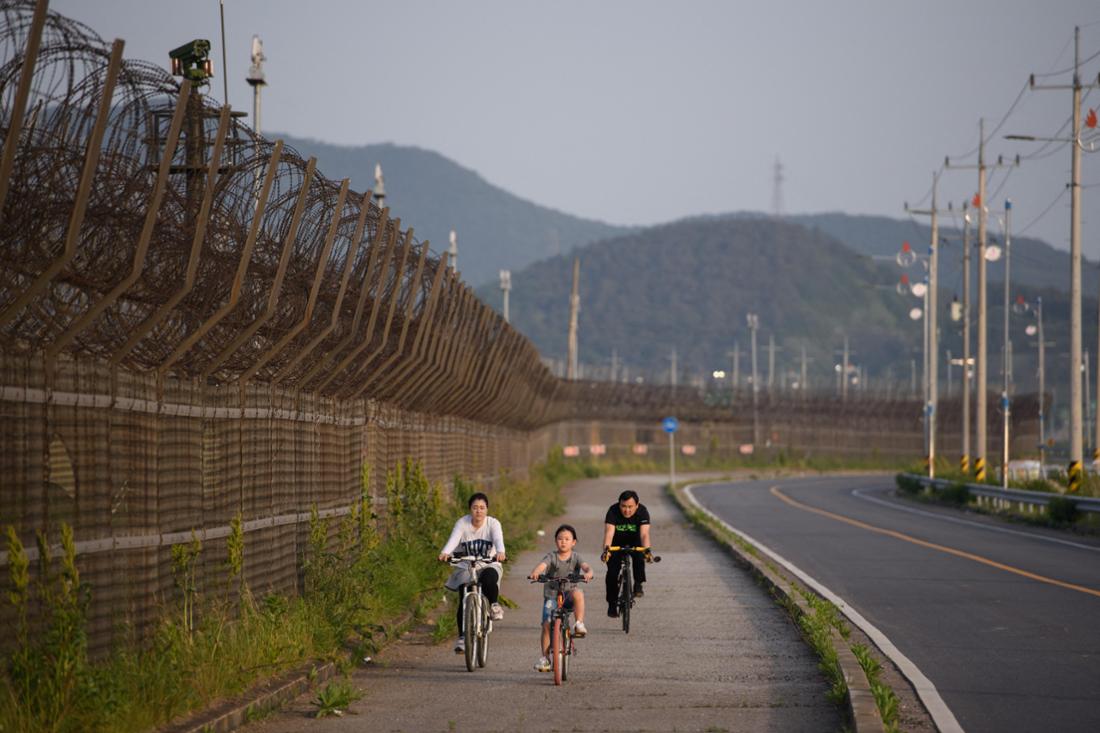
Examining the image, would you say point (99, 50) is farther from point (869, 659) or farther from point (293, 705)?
point (869, 659)

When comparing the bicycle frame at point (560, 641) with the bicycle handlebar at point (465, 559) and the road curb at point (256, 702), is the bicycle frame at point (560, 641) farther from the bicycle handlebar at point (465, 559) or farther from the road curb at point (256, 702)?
the road curb at point (256, 702)

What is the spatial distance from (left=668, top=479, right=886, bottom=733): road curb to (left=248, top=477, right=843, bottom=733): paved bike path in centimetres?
19

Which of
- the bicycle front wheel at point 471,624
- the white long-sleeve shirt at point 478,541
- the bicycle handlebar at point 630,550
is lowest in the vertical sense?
the bicycle front wheel at point 471,624

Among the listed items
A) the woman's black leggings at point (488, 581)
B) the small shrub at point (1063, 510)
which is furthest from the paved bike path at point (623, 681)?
the small shrub at point (1063, 510)

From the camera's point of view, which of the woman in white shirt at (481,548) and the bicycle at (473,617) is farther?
the woman in white shirt at (481,548)

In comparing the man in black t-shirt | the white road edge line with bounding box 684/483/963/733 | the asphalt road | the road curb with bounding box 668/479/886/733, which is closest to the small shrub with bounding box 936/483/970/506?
the asphalt road

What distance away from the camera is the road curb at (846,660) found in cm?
970

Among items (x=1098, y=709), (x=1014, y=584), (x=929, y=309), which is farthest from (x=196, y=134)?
(x=929, y=309)

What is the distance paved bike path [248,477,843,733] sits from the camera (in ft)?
33.8

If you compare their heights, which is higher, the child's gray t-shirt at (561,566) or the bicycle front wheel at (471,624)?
the child's gray t-shirt at (561,566)

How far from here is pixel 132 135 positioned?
9.91 metres

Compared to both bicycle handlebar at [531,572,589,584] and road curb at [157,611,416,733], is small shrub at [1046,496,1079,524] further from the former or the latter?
road curb at [157,611,416,733]

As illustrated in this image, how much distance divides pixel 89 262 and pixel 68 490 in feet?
4.28

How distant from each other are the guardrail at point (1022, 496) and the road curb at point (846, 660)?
31.3 feet
